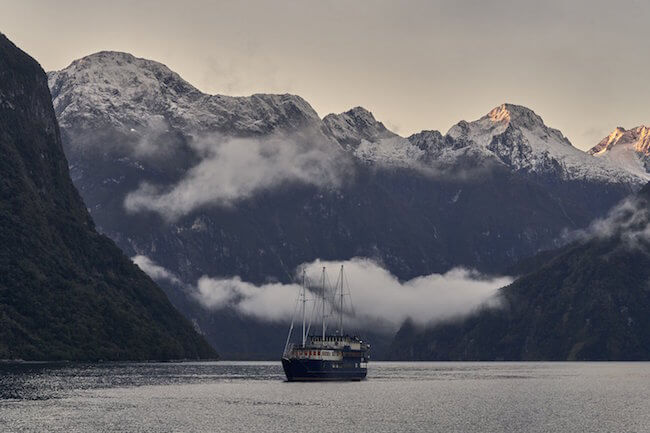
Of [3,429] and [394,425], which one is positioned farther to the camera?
[394,425]

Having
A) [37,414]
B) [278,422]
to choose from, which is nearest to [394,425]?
[278,422]

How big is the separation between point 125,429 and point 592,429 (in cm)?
8345

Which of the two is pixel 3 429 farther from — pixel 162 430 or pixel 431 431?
pixel 431 431

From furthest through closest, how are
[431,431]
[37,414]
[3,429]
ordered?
[37,414]
[431,431]
[3,429]

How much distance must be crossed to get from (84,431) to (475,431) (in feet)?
221

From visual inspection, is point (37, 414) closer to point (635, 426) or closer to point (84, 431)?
point (84, 431)

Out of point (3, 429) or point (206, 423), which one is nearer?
point (3, 429)

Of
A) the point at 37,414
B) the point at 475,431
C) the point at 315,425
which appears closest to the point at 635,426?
the point at 475,431

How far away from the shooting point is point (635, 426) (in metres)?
199

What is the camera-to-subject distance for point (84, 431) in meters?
179

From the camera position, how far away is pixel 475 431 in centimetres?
18875

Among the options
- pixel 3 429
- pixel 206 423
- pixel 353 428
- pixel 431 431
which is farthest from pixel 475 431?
pixel 3 429

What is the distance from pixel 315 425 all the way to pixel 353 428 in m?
7.57

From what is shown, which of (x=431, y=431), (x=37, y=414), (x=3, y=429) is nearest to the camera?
(x=3, y=429)
